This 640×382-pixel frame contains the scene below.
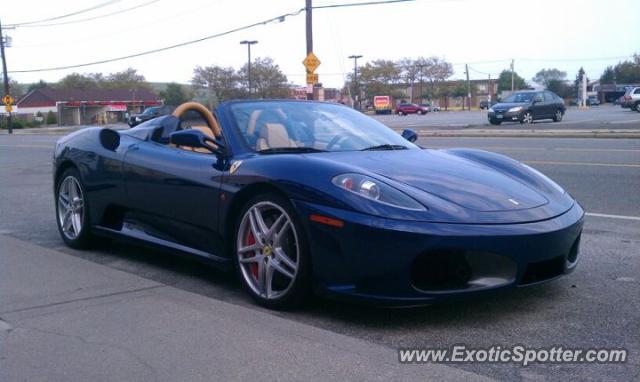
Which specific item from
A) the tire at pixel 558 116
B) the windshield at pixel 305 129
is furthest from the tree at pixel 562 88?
the windshield at pixel 305 129

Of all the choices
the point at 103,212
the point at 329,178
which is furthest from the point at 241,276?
the point at 103,212

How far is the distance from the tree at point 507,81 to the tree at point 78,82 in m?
61.5

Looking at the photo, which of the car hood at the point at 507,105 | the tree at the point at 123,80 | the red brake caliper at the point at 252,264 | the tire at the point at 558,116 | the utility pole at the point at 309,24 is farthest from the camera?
the tree at the point at 123,80

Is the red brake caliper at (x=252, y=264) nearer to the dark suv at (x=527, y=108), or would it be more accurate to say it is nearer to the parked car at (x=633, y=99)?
the dark suv at (x=527, y=108)

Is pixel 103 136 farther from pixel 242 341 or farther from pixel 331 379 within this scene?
pixel 331 379

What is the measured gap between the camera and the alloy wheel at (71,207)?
19.3 ft

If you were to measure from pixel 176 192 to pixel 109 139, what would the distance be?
Result: 116 centimetres

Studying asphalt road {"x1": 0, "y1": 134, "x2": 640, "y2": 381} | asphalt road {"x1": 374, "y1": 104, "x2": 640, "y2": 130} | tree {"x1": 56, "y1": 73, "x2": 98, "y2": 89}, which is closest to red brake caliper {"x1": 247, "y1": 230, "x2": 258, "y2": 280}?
asphalt road {"x1": 0, "y1": 134, "x2": 640, "y2": 381}

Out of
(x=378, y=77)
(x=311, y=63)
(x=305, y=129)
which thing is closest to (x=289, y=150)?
(x=305, y=129)

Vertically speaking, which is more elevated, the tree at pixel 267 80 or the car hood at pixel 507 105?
the tree at pixel 267 80

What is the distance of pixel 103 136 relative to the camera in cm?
563

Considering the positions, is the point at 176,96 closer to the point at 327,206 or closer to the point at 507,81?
the point at 327,206

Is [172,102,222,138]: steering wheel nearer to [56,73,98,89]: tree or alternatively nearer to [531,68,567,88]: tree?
[56,73,98,89]: tree

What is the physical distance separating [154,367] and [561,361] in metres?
1.88
